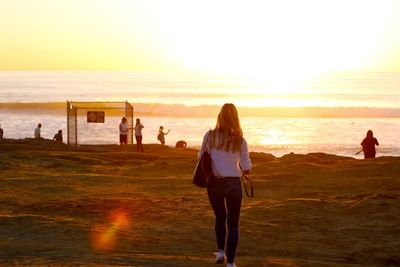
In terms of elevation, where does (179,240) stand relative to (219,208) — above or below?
below

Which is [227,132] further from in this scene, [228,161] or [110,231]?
[110,231]

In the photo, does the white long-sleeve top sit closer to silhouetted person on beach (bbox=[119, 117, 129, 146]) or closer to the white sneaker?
the white sneaker

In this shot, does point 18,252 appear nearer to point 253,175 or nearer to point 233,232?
point 233,232

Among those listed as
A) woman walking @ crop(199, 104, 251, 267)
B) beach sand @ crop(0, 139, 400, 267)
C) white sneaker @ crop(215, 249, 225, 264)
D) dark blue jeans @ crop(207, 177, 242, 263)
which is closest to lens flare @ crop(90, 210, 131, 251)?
beach sand @ crop(0, 139, 400, 267)

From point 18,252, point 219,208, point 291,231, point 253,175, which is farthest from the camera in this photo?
point 253,175

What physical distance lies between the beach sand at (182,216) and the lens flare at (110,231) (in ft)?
0.06

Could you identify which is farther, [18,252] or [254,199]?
[254,199]

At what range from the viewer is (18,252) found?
10312mm

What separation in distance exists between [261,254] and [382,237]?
2580mm

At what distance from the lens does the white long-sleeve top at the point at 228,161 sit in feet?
28.9

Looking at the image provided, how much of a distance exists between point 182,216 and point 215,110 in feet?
219

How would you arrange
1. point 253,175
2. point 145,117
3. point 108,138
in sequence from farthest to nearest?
point 145,117
point 108,138
point 253,175

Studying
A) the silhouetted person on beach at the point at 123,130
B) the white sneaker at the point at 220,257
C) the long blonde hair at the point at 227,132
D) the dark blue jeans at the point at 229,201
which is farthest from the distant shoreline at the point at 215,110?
the long blonde hair at the point at 227,132

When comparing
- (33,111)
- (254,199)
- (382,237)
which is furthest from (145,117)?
(382,237)
